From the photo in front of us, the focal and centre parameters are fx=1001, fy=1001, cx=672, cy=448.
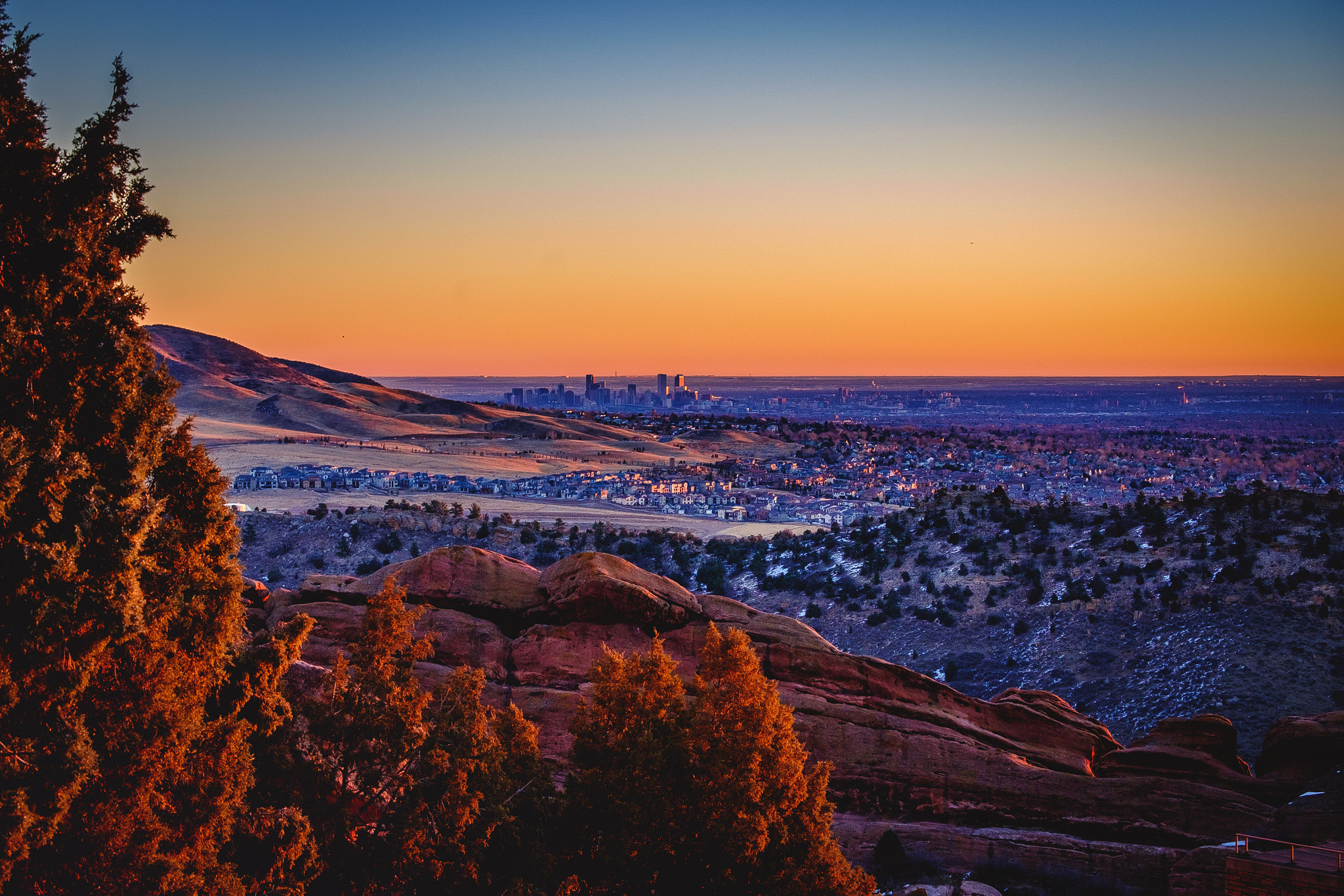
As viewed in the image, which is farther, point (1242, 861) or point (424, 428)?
point (424, 428)

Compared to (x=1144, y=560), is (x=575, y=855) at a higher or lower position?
lower

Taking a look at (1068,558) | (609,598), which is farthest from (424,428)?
(609,598)

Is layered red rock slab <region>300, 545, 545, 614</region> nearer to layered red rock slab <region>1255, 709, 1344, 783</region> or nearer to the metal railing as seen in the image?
the metal railing

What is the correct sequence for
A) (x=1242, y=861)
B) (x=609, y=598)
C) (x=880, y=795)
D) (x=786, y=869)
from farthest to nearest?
(x=609, y=598)
(x=880, y=795)
(x=786, y=869)
(x=1242, y=861)

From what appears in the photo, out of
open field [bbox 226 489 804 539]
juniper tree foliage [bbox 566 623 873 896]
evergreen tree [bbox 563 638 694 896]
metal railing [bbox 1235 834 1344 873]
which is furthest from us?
open field [bbox 226 489 804 539]

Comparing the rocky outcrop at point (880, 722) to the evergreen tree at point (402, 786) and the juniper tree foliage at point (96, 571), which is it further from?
the juniper tree foliage at point (96, 571)

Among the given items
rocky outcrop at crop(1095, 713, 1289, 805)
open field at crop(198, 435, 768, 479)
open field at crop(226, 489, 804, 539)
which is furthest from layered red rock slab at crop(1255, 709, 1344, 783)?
open field at crop(198, 435, 768, 479)

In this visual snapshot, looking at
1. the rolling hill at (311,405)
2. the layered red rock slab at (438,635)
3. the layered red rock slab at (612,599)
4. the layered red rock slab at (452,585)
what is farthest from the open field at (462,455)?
the layered red rock slab at (612,599)

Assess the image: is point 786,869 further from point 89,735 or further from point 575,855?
point 89,735
